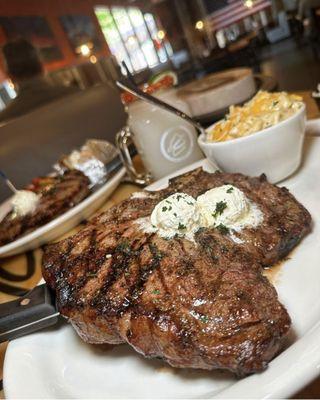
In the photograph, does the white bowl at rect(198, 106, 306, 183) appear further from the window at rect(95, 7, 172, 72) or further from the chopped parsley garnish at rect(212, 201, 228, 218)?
the window at rect(95, 7, 172, 72)

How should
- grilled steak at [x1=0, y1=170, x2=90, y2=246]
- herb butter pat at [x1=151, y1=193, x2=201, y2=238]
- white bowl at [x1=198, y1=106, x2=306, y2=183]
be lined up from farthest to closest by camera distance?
grilled steak at [x1=0, y1=170, x2=90, y2=246] < white bowl at [x1=198, y1=106, x2=306, y2=183] < herb butter pat at [x1=151, y1=193, x2=201, y2=238]

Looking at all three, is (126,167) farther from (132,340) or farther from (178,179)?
(132,340)

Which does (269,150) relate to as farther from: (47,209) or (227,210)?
(47,209)

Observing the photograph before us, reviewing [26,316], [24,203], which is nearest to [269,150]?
[26,316]

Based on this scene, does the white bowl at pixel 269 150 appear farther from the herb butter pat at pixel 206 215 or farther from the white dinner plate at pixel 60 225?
the white dinner plate at pixel 60 225

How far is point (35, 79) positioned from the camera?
645 centimetres

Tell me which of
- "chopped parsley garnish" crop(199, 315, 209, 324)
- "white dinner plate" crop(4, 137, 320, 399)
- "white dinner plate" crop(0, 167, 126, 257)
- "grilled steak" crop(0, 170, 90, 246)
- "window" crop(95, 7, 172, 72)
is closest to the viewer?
"white dinner plate" crop(4, 137, 320, 399)

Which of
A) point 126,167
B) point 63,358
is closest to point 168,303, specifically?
point 63,358

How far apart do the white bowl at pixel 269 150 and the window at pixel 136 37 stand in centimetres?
1839

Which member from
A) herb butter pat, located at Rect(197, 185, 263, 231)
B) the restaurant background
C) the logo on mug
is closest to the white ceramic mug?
the logo on mug

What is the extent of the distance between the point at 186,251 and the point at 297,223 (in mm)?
373

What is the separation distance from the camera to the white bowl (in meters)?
1.36

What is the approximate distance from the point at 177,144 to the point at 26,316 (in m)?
1.23

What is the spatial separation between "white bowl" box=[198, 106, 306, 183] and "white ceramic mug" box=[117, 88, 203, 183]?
0.45 m
